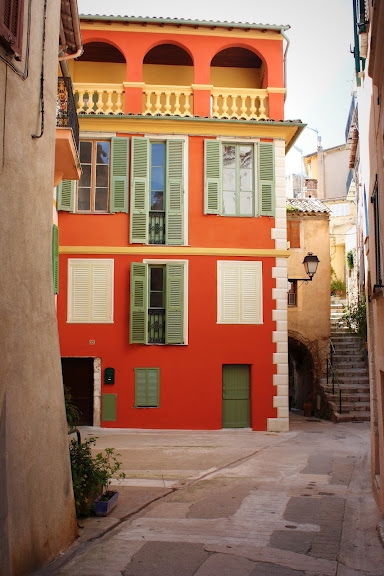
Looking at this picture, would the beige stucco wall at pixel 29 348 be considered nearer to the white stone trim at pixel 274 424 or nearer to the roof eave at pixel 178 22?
the white stone trim at pixel 274 424

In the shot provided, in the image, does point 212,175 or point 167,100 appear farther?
point 167,100

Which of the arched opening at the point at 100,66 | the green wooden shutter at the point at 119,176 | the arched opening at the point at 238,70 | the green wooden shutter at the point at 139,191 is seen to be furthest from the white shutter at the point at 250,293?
the arched opening at the point at 100,66

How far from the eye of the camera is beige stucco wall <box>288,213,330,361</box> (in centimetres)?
2242

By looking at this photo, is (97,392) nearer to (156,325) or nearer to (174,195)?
(156,325)

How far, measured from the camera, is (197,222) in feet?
55.4

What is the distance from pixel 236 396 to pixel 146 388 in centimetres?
242

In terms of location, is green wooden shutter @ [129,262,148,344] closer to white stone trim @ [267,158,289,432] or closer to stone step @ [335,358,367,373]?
white stone trim @ [267,158,289,432]

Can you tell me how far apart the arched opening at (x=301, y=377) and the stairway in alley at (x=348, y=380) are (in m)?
1.11

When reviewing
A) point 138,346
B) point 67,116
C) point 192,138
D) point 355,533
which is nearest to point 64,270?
point 138,346

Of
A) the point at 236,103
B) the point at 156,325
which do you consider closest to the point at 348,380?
the point at 156,325

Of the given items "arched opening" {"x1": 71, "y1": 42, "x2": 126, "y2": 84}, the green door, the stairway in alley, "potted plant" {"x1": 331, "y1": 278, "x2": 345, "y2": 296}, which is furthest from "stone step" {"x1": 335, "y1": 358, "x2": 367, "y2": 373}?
"arched opening" {"x1": 71, "y1": 42, "x2": 126, "y2": 84}

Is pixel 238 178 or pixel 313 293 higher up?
pixel 238 178

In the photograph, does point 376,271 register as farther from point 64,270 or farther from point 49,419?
point 64,270

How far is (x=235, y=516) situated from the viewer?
27.2ft
